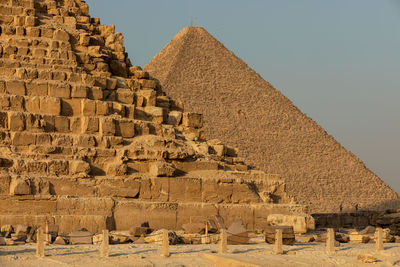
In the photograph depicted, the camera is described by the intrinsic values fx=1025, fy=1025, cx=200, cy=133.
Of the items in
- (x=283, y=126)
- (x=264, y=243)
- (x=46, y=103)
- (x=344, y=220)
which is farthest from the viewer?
(x=283, y=126)

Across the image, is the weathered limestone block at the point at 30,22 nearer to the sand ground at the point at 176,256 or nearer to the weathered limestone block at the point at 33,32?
the weathered limestone block at the point at 33,32

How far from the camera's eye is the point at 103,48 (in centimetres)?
2517

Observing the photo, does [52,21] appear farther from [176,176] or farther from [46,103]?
[176,176]

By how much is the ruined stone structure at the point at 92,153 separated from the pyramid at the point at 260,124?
82.6 metres

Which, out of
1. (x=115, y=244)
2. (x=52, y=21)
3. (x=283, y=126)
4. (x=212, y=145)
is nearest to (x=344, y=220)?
(x=212, y=145)

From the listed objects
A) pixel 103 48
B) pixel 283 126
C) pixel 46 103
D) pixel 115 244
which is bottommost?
pixel 115 244

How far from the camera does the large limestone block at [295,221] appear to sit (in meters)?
21.3

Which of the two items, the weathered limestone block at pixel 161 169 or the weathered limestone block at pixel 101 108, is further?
the weathered limestone block at pixel 101 108

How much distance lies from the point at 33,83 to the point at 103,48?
416 centimetres

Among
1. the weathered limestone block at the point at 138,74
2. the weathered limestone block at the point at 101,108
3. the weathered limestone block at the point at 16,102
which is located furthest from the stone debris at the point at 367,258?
the weathered limestone block at the point at 138,74

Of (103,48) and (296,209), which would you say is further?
(103,48)

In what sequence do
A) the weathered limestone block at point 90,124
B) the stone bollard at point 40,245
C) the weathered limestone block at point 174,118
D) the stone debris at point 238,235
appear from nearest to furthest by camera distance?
the stone bollard at point 40,245 → the stone debris at point 238,235 → the weathered limestone block at point 90,124 → the weathered limestone block at point 174,118

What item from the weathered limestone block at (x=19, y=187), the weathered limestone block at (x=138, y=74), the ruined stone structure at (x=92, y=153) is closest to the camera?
the weathered limestone block at (x=19, y=187)

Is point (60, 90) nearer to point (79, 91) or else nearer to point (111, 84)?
point (79, 91)
